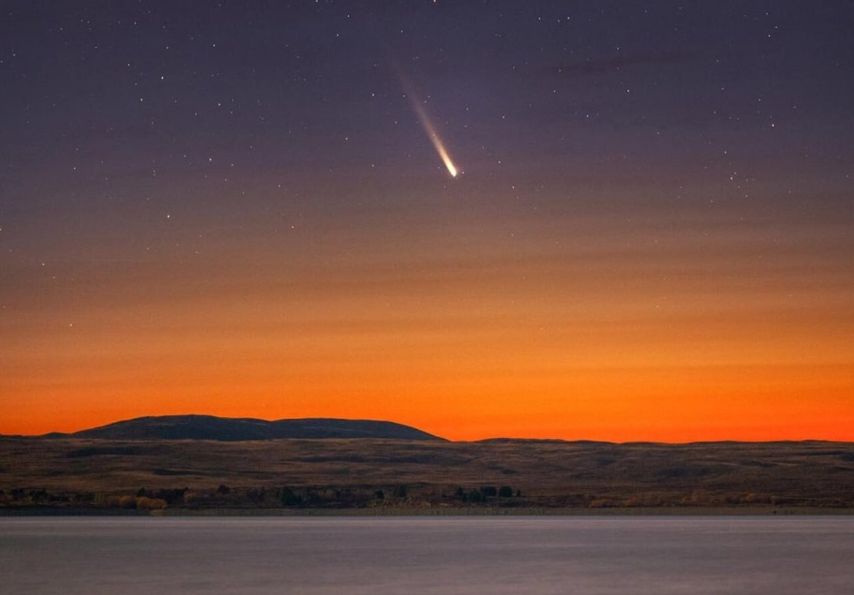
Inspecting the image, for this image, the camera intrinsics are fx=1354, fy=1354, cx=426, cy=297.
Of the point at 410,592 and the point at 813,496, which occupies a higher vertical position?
the point at 813,496

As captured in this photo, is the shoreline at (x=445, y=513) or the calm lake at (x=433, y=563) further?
the shoreline at (x=445, y=513)

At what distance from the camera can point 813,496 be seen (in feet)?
656

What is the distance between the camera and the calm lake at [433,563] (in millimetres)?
35406

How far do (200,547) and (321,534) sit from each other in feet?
52.0

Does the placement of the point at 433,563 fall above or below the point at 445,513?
below

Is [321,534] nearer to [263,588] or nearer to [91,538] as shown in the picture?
[91,538]

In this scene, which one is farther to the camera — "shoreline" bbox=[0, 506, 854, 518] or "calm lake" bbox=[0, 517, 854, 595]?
"shoreline" bbox=[0, 506, 854, 518]

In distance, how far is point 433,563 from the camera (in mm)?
44969

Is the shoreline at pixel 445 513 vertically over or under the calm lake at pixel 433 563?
over

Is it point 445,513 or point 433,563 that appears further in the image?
point 445,513

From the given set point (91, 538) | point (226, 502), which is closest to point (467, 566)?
point (91, 538)

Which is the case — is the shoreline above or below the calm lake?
above

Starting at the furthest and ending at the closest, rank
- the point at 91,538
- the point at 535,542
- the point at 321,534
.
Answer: the point at 321,534
the point at 91,538
the point at 535,542

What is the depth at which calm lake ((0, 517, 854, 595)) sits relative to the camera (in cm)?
3541
